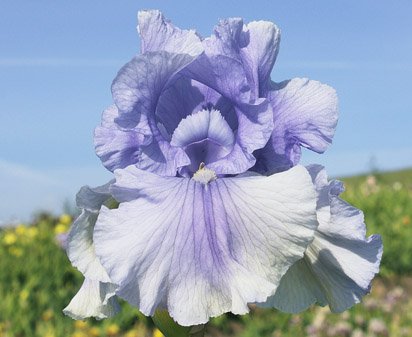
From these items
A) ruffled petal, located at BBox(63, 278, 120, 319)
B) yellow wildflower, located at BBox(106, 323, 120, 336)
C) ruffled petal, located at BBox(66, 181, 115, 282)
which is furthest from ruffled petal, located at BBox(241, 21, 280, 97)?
yellow wildflower, located at BBox(106, 323, 120, 336)

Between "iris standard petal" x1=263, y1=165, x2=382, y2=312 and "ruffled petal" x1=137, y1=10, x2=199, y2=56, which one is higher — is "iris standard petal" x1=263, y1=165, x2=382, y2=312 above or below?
below

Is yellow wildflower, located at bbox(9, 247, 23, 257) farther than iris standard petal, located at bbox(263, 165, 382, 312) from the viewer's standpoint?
Yes

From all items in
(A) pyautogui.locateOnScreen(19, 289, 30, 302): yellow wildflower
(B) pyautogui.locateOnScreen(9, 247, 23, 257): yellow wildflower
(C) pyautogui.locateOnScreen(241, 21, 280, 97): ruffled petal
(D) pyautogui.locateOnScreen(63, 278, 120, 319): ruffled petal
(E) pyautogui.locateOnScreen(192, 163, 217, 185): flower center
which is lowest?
(B) pyautogui.locateOnScreen(9, 247, 23, 257): yellow wildflower

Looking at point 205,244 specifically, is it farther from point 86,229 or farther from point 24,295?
point 24,295

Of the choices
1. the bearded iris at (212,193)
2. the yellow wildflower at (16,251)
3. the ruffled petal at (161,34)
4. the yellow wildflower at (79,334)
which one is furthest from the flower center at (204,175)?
the yellow wildflower at (16,251)

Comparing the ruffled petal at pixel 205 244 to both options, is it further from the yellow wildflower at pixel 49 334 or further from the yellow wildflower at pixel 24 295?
the yellow wildflower at pixel 24 295

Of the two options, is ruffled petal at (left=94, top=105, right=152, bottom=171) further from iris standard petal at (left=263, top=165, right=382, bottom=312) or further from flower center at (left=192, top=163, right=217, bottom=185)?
iris standard petal at (left=263, top=165, right=382, bottom=312)

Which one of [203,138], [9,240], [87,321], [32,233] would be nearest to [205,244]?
[203,138]

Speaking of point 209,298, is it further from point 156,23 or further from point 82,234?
point 156,23
